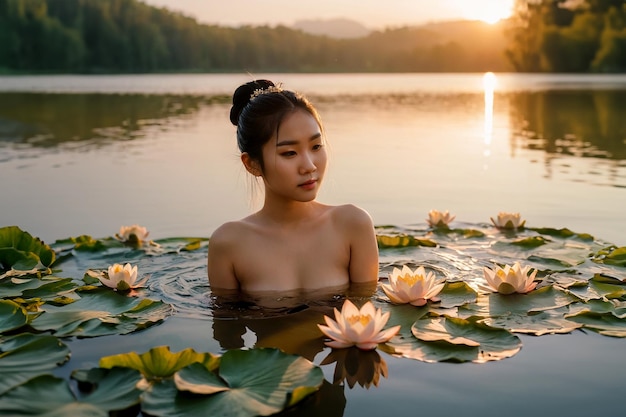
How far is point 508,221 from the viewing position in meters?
4.95

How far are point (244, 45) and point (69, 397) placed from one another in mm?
76463

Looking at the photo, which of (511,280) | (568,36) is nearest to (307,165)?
(511,280)

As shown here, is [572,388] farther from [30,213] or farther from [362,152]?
[362,152]

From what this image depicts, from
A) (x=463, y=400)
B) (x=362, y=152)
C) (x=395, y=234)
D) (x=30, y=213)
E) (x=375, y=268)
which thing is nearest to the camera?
(x=463, y=400)

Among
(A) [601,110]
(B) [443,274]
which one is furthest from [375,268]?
(A) [601,110]

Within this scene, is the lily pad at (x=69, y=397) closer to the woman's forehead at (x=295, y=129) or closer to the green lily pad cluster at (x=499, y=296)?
the green lily pad cluster at (x=499, y=296)

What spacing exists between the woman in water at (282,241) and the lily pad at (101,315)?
1.32 feet

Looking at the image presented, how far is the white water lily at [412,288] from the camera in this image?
3.15m

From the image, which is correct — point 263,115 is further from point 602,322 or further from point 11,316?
point 602,322

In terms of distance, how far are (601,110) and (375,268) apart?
14.5 metres

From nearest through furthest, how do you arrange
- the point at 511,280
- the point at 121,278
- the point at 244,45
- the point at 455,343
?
the point at 455,343
the point at 511,280
the point at 121,278
the point at 244,45

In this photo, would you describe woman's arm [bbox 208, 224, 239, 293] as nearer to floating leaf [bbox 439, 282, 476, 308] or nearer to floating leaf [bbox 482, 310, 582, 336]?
floating leaf [bbox 439, 282, 476, 308]

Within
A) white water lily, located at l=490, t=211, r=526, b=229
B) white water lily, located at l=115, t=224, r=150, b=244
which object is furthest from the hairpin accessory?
white water lily, located at l=490, t=211, r=526, b=229

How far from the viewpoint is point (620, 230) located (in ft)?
16.7
